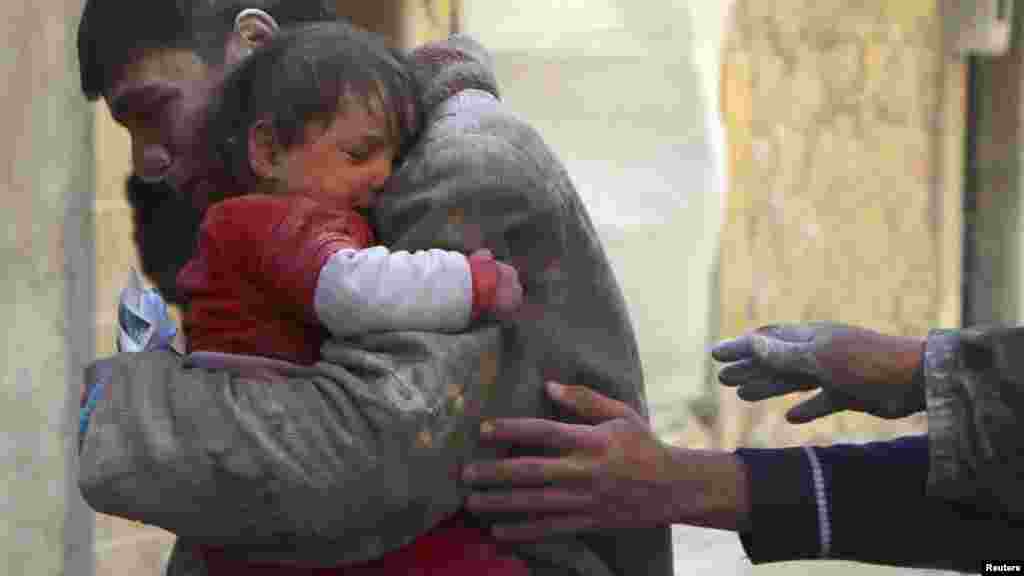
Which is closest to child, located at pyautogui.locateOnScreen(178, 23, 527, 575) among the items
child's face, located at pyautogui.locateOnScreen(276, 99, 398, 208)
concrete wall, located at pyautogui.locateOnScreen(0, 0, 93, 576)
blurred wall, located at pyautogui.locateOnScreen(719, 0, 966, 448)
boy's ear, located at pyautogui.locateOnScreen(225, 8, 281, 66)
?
child's face, located at pyautogui.locateOnScreen(276, 99, 398, 208)

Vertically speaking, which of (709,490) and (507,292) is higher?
(507,292)

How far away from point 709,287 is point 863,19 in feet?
7.21

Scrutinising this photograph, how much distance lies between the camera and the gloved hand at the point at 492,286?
2096mm

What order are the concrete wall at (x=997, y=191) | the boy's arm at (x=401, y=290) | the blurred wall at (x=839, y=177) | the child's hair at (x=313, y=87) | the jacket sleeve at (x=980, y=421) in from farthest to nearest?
the concrete wall at (x=997, y=191) < the blurred wall at (x=839, y=177) < the jacket sleeve at (x=980, y=421) < the child's hair at (x=313, y=87) < the boy's arm at (x=401, y=290)

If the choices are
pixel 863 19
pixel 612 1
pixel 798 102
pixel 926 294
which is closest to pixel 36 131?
pixel 612 1

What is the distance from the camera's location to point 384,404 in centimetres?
207

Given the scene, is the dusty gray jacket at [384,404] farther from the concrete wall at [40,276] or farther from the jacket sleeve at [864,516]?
the concrete wall at [40,276]

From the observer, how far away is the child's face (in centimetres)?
217

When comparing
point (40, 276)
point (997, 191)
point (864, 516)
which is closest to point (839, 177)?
point (997, 191)

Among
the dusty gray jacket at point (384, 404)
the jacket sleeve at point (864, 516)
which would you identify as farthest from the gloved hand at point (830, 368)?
the dusty gray jacket at point (384, 404)

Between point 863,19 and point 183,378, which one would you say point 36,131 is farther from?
point 863,19

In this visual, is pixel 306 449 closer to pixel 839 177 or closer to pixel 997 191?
pixel 839 177

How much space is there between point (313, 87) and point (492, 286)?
32cm

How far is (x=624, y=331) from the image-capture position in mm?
2355
